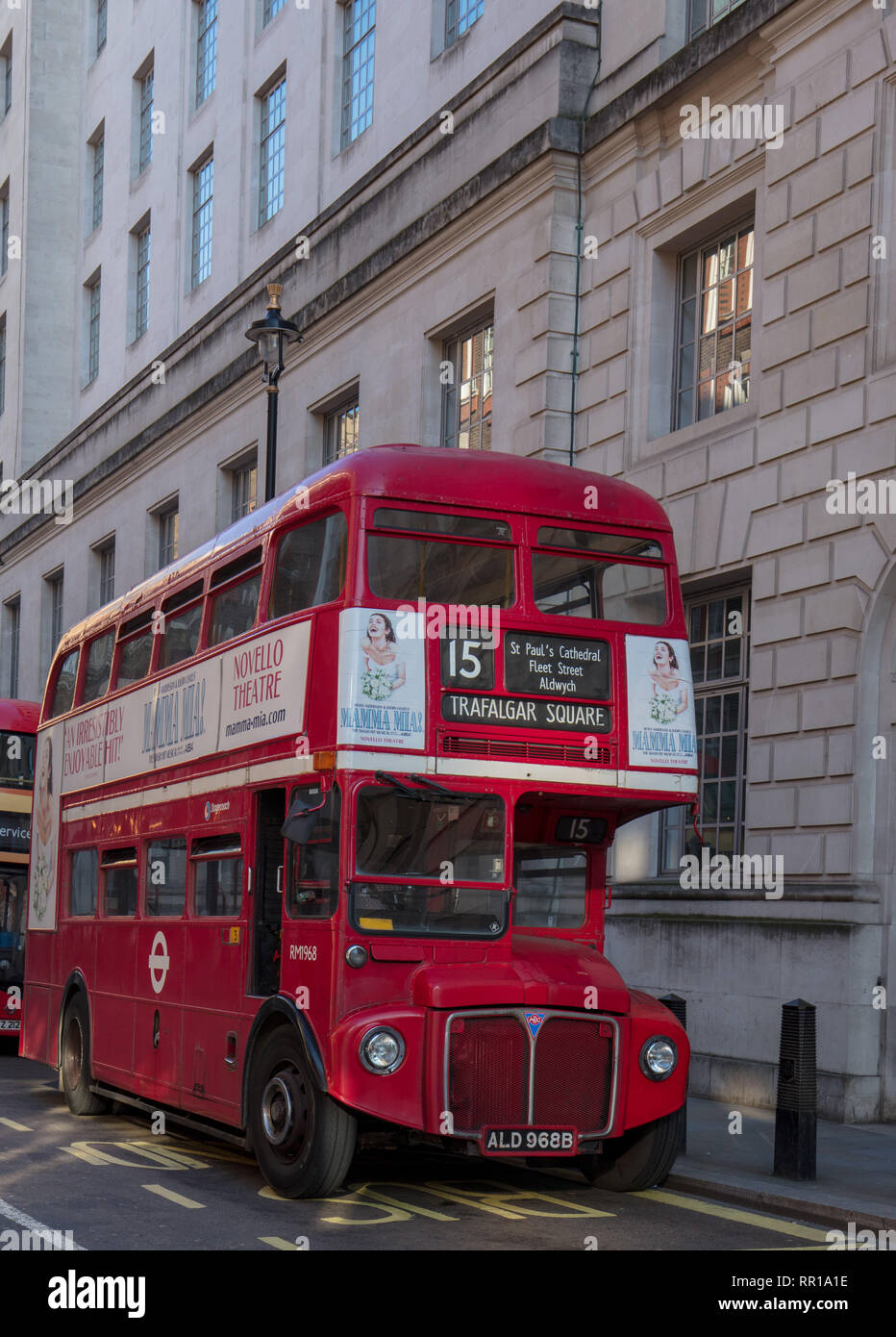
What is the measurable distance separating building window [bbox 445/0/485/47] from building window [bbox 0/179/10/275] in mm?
24165

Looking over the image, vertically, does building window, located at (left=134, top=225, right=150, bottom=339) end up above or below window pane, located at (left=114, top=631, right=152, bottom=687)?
above

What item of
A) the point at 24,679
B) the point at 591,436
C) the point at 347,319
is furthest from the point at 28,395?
the point at 591,436

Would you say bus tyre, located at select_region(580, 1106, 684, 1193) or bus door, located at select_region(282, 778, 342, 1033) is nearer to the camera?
bus door, located at select_region(282, 778, 342, 1033)

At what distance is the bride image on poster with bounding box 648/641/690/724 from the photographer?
10156mm

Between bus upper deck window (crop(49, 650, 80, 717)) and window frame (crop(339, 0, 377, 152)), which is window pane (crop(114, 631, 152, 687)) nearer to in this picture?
bus upper deck window (crop(49, 650, 80, 717))

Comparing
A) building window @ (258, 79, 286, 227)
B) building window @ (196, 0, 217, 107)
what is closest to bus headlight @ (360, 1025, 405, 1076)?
building window @ (258, 79, 286, 227)

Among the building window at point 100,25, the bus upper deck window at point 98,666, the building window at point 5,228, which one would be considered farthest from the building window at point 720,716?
the building window at point 5,228

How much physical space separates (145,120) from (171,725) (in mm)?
27188

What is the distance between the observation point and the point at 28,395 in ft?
139

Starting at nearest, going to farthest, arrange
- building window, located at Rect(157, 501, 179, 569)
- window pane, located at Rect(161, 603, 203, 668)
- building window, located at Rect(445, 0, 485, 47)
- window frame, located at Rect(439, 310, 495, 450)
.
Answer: window pane, located at Rect(161, 603, 203, 668), window frame, located at Rect(439, 310, 495, 450), building window, located at Rect(445, 0, 485, 47), building window, located at Rect(157, 501, 179, 569)

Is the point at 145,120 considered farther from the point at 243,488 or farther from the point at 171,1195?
the point at 171,1195
